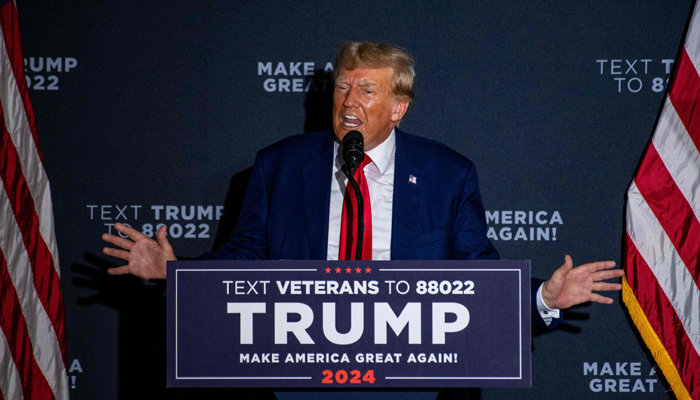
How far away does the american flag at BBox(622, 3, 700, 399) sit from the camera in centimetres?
261

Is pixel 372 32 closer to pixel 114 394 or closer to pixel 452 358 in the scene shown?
pixel 452 358

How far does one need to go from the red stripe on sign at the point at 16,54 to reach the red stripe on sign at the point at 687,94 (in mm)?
2850

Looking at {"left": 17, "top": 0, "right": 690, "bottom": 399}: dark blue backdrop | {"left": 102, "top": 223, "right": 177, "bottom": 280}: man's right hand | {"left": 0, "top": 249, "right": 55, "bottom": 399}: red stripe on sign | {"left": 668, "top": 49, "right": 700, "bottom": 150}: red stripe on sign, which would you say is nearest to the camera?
{"left": 102, "top": 223, "right": 177, "bottom": 280}: man's right hand

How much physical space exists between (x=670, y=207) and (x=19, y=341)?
9.45 ft

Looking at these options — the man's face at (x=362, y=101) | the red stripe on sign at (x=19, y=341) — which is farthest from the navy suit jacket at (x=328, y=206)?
the red stripe on sign at (x=19, y=341)

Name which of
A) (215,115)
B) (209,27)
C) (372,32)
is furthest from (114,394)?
(372,32)

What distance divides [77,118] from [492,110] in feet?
6.52

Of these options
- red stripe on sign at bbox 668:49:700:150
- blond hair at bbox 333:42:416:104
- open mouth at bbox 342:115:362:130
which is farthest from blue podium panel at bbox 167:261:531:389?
red stripe on sign at bbox 668:49:700:150

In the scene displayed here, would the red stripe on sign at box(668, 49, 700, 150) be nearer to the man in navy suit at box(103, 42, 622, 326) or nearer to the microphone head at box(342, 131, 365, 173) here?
the man in navy suit at box(103, 42, 622, 326)

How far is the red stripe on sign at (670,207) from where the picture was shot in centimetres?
262

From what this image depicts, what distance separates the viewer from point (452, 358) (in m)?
1.35

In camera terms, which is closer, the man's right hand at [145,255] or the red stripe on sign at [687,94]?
the man's right hand at [145,255]

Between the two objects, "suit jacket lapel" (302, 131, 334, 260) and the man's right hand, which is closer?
the man's right hand

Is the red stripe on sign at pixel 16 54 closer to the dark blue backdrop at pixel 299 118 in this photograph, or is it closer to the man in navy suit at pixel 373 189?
the dark blue backdrop at pixel 299 118
